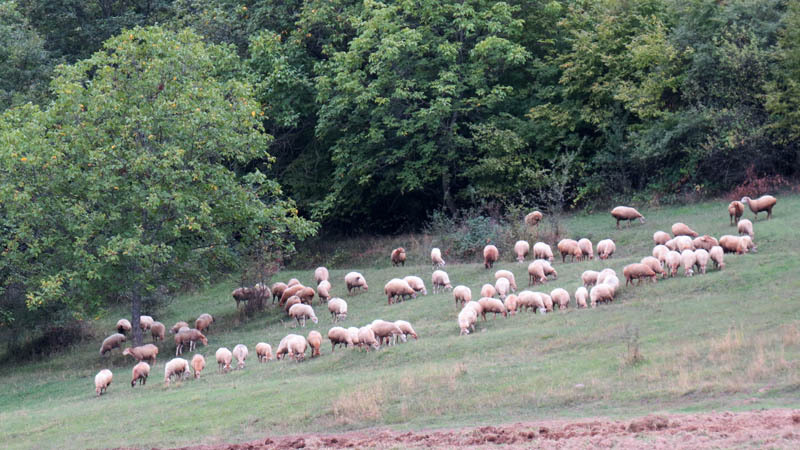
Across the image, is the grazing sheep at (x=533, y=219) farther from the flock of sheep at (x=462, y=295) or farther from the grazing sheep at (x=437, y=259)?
the grazing sheep at (x=437, y=259)

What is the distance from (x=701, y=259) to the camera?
2314cm

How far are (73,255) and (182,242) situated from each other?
3.91m

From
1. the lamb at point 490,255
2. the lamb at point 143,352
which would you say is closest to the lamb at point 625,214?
the lamb at point 490,255

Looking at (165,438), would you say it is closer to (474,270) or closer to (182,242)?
(182,242)

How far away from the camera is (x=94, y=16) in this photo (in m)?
51.1

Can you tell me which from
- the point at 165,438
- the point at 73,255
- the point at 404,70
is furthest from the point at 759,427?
the point at 404,70

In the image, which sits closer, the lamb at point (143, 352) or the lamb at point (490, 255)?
the lamb at point (143, 352)

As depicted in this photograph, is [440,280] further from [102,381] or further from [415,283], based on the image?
[102,381]

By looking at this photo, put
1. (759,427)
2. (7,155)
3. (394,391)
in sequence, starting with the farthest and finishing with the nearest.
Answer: (7,155) → (394,391) → (759,427)

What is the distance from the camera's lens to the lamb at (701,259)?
23.1m

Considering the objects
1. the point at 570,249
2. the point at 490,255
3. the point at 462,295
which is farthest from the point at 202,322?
the point at 570,249

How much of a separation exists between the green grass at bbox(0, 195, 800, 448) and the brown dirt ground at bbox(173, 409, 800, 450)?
40.2 inches

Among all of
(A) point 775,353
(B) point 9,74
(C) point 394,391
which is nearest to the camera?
(A) point 775,353

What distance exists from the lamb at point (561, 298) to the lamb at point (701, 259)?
3.77m
